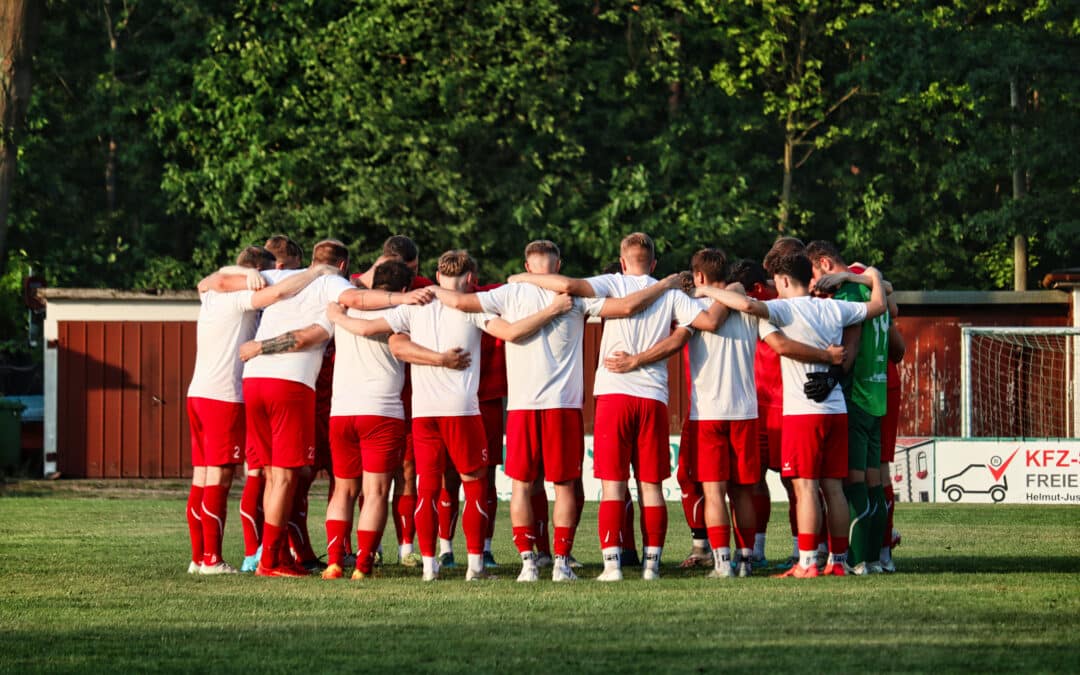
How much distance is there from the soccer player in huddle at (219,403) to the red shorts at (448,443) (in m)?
1.45

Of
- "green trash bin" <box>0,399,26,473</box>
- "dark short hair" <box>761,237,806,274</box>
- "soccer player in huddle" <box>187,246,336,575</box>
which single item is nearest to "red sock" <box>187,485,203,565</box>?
"soccer player in huddle" <box>187,246,336,575</box>

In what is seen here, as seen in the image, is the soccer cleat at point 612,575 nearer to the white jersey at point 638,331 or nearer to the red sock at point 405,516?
the white jersey at point 638,331

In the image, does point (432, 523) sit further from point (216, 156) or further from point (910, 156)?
point (910, 156)

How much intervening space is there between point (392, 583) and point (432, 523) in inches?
16.9

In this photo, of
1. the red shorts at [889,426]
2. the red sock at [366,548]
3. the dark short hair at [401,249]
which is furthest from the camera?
the red shorts at [889,426]

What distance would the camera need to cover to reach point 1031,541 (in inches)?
535

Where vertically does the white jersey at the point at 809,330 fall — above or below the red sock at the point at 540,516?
above

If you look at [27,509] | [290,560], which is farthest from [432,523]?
[27,509]

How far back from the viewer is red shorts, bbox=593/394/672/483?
1015 centimetres

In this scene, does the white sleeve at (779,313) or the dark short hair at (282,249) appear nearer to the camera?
the white sleeve at (779,313)

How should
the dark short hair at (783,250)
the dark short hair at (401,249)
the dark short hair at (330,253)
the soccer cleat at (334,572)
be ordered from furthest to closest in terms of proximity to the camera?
1. the dark short hair at (330,253)
2. the dark short hair at (401,249)
3. the dark short hair at (783,250)
4. the soccer cleat at (334,572)

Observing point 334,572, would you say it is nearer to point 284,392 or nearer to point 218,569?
point 218,569

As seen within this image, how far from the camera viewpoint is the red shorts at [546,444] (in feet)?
33.4

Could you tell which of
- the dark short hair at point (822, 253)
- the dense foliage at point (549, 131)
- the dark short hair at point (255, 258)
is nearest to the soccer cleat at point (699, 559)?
the dark short hair at point (822, 253)
